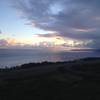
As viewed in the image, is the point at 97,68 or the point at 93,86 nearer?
the point at 93,86

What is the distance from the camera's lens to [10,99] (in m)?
20.4

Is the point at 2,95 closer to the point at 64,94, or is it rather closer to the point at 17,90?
the point at 17,90

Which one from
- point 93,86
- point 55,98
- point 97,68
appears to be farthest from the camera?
point 97,68

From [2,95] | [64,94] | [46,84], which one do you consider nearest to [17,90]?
[2,95]

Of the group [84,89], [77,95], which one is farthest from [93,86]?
[77,95]

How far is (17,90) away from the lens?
2298cm

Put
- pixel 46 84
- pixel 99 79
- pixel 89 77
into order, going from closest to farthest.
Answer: pixel 46 84, pixel 99 79, pixel 89 77

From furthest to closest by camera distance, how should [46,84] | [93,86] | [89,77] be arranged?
[89,77]
[46,84]
[93,86]

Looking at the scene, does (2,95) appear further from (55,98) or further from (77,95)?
(77,95)

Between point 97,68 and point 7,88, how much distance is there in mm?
16302

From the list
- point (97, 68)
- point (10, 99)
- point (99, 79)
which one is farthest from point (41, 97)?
point (97, 68)

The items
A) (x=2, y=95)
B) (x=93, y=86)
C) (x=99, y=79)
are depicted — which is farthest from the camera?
(x=99, y=79)

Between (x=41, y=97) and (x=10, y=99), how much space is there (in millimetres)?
2889

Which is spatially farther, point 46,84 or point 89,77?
point 89,77
